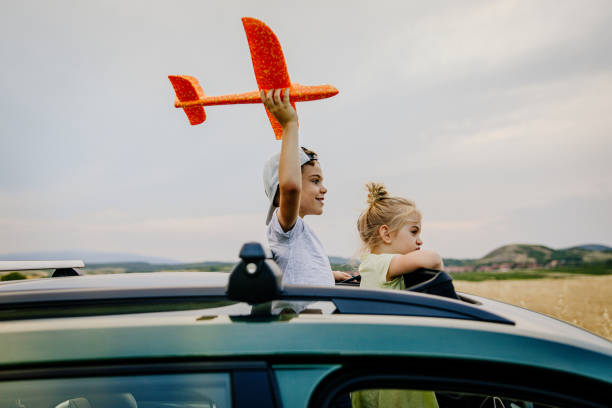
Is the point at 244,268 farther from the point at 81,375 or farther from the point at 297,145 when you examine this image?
the point at 297,145

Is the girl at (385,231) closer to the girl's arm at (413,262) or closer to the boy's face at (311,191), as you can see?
the girl's arm at (413,262)

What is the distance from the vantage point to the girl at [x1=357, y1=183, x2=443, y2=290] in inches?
92.6

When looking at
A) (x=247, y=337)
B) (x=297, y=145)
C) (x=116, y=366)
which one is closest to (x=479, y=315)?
(x=247, y=337)

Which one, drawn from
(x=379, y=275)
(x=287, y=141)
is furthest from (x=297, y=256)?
(x=287, y=141)

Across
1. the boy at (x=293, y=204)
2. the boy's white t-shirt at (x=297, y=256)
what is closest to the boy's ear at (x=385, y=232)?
the boy at (x=293, y=204)

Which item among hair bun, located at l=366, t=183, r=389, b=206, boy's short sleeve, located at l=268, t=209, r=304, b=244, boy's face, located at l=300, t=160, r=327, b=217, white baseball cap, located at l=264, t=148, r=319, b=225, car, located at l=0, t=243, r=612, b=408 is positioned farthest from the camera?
hair bun, located at l=366, t=183, r=389, b=206

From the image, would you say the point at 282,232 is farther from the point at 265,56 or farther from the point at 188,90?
the point at 188,90

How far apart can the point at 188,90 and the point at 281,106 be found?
904 mm

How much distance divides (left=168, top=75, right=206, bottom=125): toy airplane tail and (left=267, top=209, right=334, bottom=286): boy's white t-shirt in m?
0.93

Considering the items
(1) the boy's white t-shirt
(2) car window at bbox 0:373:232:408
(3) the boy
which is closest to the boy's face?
(3) the boy

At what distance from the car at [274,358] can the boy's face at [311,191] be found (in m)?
1.66

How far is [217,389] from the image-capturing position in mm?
1044

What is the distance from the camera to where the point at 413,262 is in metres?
2.10

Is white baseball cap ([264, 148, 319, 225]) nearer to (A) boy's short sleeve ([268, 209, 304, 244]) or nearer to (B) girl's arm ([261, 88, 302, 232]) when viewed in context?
(A) boy's short sleeve ([268, 209, 304, 244])
